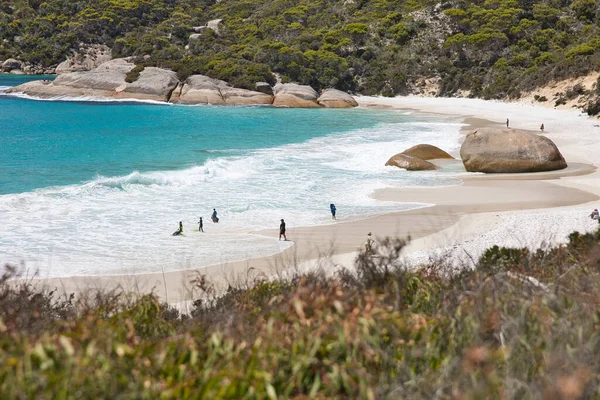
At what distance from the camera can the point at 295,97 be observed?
6394cm

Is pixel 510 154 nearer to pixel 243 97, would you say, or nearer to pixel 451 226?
pixel 451 226

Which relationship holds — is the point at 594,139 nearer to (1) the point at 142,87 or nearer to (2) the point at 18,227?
(2) the point at 18,227

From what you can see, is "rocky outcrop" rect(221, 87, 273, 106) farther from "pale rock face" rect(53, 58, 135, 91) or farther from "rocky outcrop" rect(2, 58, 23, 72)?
"rocky outcrop" rect(2, 58, 23, 72)

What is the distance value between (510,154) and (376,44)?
2355 inches

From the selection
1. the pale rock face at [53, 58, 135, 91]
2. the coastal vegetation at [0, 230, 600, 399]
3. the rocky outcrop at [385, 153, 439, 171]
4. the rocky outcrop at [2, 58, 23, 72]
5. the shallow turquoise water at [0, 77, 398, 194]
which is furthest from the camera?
the rocky outcrop at [2, 58, 23, 72]

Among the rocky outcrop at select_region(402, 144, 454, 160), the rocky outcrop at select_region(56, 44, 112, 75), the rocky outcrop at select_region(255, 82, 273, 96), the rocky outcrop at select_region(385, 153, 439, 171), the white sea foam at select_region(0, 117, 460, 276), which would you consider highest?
the rocky outcrop at select_region(56, 44, 112, 75)

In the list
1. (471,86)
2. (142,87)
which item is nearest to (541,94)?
(471,86)

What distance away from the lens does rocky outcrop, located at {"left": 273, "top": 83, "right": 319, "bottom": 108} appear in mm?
63438

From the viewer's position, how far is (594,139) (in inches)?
1369

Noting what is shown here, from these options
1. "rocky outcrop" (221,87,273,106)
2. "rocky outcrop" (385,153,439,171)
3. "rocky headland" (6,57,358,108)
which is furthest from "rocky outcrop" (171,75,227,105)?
"rocky outcrop" (385,153,439,171)

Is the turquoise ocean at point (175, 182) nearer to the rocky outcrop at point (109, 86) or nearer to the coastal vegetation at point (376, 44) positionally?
the rocky outcrop at point (109, 86)

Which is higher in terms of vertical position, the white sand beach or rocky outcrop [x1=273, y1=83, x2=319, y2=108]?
rocky outcrop [x1=273, y1=83, x2=319, y2=108]

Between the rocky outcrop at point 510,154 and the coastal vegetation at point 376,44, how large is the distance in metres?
32.0

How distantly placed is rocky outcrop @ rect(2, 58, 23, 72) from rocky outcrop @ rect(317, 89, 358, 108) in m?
68.1
